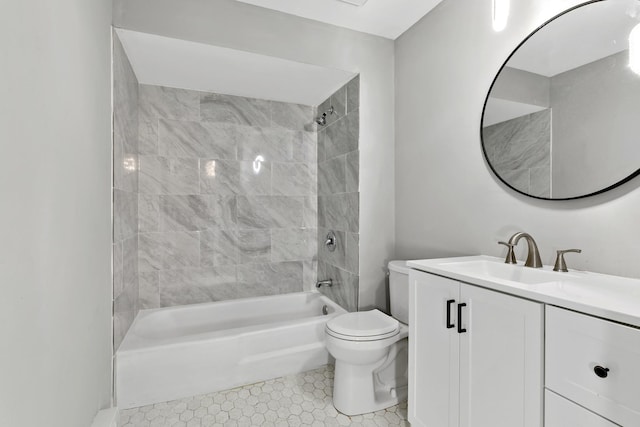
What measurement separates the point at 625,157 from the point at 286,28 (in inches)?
77.8

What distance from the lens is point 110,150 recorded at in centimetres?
171

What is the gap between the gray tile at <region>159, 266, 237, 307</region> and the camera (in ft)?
8.33

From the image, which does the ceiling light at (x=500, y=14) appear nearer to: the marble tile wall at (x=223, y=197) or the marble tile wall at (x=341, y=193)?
the marble tile wall at (x=341, y=193)

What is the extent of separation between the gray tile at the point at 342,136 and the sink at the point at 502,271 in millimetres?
1237

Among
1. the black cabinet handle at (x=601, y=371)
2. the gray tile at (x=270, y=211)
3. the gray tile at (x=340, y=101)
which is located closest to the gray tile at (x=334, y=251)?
the gray tile at (x=270, y=211)

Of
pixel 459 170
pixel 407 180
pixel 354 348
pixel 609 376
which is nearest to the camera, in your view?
pixel 609 376

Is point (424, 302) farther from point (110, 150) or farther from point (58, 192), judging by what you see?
point (110, 150)

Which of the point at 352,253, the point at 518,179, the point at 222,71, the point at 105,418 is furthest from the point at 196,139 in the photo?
A: the point at 518,179

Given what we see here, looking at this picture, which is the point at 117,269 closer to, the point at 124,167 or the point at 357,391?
the point at 124,167

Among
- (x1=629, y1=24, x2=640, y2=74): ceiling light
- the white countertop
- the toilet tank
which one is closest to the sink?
the white countertop

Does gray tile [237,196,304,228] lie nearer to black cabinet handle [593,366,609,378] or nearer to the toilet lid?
the toilet lid

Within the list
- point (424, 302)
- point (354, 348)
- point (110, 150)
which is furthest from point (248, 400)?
point (110, 150)

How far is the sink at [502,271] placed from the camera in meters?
1.22

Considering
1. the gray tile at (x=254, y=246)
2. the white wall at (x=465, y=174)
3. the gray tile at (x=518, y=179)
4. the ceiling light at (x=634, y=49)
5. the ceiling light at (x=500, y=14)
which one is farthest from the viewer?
the gray tile at (x=254, y=246)
